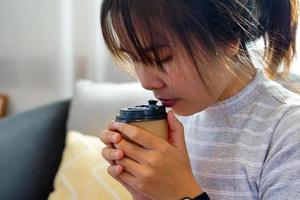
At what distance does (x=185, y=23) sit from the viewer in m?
0.56

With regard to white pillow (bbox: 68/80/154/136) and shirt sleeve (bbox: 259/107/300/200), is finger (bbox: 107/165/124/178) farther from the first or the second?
white pillow (bbox: 68/80/154/136)

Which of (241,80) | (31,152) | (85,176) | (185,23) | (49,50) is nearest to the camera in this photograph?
(185,23)

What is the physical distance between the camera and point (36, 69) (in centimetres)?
153

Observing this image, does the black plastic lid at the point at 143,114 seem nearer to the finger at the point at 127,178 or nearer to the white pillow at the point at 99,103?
the finger at the point at 127,178

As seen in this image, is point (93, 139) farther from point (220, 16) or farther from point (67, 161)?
point (220, 16)

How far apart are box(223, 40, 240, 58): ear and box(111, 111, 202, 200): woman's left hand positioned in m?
0.15

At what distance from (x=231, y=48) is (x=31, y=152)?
80 centimetres

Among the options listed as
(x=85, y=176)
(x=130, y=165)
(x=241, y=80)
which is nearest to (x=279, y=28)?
(x=241, y=80)

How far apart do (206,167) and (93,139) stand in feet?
1.75

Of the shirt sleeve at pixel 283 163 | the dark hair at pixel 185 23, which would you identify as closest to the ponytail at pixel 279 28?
the dark hair at pixel 185 23

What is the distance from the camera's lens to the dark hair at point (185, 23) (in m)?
0.56

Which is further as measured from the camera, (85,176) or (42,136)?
(42,136)

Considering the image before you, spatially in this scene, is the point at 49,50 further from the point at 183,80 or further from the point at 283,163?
the point at 283,163

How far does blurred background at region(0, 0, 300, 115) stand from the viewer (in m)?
1.44
